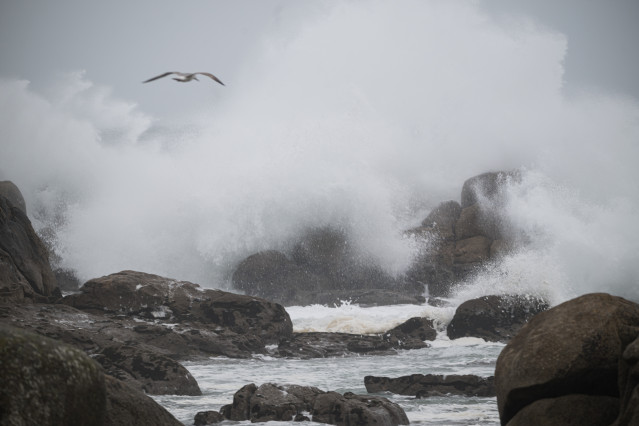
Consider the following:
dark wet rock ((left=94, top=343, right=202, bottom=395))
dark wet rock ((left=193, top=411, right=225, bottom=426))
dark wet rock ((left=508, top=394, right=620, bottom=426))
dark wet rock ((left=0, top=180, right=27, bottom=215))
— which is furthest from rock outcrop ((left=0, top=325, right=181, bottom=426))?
dark wet rock ((left=0, top=180, right=27, bottom=215))

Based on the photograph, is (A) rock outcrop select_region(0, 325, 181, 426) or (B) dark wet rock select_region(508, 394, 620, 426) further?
(B) dark wet rock select_region(508, 394, 620, 426)

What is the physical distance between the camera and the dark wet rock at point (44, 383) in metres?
2.95

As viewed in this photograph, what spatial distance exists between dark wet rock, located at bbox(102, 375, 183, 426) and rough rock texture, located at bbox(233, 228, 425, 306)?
2181 cm

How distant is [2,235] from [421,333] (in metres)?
11.4

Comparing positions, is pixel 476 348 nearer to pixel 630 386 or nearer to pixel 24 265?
pixel 24 265

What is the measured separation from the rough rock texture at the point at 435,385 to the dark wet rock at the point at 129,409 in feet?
17.3

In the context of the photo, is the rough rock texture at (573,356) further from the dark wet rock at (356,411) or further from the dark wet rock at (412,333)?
the dark wet rock at (412,333)

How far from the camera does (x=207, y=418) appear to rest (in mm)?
7504

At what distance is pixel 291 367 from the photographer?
45.8 ft

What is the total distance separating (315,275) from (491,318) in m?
13.0

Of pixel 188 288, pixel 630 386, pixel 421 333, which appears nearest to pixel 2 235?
pixel 188 288

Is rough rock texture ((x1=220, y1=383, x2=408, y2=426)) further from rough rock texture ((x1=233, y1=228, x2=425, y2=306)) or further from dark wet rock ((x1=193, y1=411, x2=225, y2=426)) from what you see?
rough rock texture ((x1=233, y1=228, x2=425, y2=306))

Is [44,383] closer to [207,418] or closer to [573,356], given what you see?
[573,356]

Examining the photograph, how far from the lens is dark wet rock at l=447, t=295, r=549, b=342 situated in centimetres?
1825
